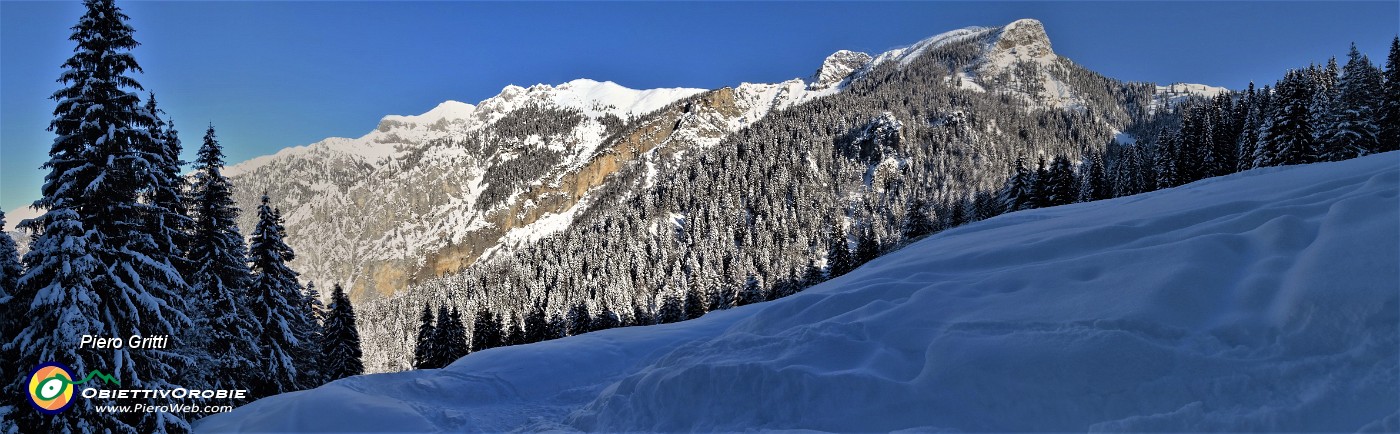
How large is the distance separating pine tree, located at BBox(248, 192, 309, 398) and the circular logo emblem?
10447mm

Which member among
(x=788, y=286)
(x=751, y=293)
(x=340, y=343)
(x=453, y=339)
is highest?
(x=788, y=286)

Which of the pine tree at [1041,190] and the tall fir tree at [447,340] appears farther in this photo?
the pine tree at [1041,190]

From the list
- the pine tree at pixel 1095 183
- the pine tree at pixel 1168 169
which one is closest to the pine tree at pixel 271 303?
the pine tree at pixel 1095 183

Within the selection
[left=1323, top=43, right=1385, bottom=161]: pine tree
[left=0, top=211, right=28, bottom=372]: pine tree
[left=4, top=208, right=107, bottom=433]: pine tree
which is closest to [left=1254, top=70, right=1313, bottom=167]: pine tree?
[left=1323, top=43, right=1385, bottom=161]: pine tree

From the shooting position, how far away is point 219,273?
63.4 feet

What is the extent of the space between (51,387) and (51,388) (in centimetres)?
2

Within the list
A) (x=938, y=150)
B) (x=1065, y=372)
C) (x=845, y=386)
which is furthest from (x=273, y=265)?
(x=938, y=150)

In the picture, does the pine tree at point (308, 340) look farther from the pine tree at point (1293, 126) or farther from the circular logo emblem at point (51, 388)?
the pine tree at point (1293, 126)

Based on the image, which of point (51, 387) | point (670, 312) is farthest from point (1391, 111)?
point (51, 387)

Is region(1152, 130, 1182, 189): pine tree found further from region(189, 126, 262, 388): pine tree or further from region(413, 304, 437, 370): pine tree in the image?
region(189, 126, 262, 388): pine tree

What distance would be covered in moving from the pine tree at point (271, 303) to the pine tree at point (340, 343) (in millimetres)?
9979

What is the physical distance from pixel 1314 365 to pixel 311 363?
3205 centimetres

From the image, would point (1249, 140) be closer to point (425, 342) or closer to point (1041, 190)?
point (1041, 190)

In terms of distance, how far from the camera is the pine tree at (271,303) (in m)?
20.6
